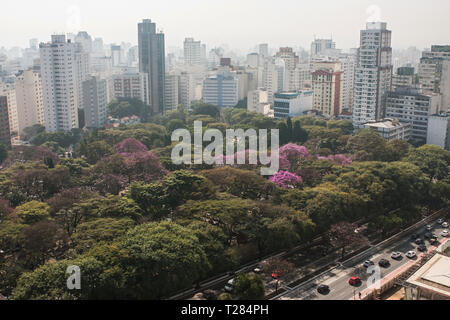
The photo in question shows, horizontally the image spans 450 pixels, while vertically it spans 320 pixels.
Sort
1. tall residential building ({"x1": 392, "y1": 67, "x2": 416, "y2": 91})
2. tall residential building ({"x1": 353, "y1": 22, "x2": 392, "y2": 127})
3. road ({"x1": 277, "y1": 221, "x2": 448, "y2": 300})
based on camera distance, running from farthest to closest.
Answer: tall residential building ({"x1": 392, "y1": 67, "x2": 416, "y2": 91}) < tall residential building ({"x1": 353, "y1": 22, "x2": 392, "y2": 127}) < road ({"x1": 277, "y1": 221, "x2": 448, "y2": 300})

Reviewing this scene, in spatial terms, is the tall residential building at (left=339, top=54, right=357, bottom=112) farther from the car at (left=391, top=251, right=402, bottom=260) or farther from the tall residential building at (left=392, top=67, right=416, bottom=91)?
the car at (left=391, top=251, right=402, bottom=260)

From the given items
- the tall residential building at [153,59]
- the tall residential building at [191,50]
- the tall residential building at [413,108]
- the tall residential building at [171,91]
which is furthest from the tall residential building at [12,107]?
the tall residential building at [191,50]

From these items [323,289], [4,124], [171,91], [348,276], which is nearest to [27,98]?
[4,124]

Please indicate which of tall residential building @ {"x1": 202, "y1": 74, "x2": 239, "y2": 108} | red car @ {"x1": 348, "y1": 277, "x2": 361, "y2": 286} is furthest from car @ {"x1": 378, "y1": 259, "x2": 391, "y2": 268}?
tall residential building @ {"x1": 202, "y1": 74, "x2": 239, "y2": 108}

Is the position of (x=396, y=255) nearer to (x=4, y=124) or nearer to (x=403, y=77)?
(x=4, y=124)

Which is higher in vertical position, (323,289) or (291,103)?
(291,103)
